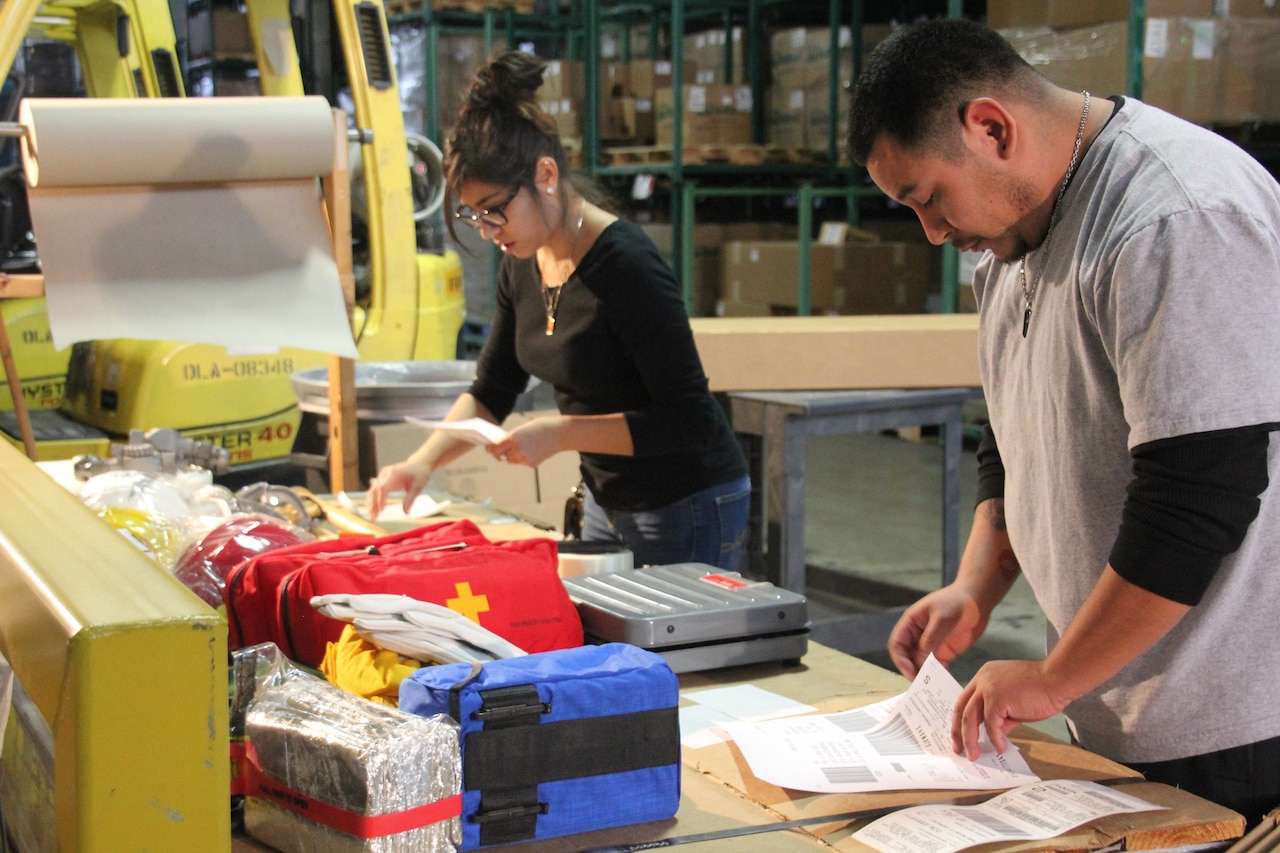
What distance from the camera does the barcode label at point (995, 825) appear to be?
131 cm

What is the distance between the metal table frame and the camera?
12.3 feet

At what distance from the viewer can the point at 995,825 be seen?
4.36ft

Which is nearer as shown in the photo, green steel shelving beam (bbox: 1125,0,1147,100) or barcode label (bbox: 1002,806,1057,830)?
barcode label (bbox: 1002,806,1057,830)

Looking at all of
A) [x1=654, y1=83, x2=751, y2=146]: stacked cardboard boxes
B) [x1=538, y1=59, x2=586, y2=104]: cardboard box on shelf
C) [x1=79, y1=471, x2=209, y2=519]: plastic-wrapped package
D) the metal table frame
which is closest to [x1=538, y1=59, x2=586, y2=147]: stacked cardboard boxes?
[x1=538, y1=59, x2=586, y2=104]: cardboard box on shelf

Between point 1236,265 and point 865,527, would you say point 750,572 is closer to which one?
point 865,527

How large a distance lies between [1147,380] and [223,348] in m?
3.91

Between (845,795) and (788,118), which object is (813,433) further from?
(788,118)

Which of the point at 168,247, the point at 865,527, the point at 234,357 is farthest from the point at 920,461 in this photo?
the point at 168,247

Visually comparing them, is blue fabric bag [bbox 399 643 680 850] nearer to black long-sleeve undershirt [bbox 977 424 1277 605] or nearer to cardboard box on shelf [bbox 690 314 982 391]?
black long-sleeve undershirt [bbox 977 424 1277 605]

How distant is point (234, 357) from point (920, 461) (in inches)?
171

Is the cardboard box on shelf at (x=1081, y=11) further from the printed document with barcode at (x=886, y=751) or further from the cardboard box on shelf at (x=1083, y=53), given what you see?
the printed document with barcode at (x=886, y=751)

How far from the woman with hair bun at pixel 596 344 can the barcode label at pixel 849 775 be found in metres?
1.02

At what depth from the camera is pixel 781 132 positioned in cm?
849

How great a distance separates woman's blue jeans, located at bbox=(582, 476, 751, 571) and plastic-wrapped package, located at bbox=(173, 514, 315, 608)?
722 mm
